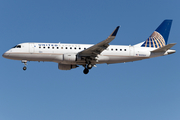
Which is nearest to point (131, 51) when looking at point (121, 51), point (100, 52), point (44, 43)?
point (121, 51)

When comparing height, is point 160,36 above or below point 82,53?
above

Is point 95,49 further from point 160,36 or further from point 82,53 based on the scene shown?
point 160,36

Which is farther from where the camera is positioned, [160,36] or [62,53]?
[160,36]

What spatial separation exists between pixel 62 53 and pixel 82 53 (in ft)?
9.52

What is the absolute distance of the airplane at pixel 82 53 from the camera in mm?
46438

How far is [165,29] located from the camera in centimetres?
5331

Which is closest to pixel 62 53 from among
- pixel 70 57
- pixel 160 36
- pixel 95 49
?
pixel 70 57

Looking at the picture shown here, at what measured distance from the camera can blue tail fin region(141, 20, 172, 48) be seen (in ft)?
171

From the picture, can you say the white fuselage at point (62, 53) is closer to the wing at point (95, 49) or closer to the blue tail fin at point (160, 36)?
the wing at point (95, 49)

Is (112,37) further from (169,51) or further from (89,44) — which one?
(169,51)

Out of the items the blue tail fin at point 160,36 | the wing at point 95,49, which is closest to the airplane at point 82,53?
the wing at point 95,49

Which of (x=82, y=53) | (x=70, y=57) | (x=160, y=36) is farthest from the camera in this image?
(x=160, y=36)

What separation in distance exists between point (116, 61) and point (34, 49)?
12.3 metres

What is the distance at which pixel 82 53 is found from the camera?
47.0 meters
